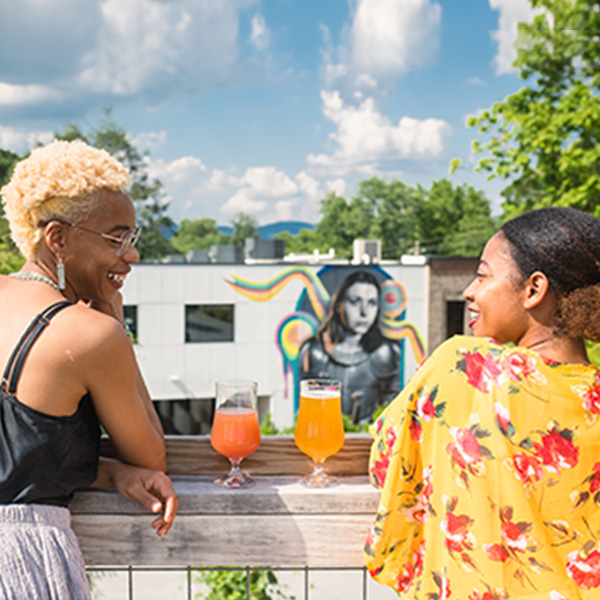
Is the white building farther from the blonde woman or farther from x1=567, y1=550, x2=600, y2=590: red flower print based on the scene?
Result: x1=567, y1=550, x2=600, y2=590: red flower print

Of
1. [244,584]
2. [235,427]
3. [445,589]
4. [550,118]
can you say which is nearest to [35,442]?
[235,427]

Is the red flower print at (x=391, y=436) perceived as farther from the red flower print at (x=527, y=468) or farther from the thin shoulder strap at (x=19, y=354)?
the thin shoulder strap at (x=19, y=354)

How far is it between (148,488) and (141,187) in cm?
4585

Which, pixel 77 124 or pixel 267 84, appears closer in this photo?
pixel 77 124

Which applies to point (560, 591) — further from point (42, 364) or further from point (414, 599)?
point (42, 364)

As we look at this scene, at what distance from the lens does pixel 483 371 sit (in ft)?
4.76

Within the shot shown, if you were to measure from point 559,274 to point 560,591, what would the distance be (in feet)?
2.12

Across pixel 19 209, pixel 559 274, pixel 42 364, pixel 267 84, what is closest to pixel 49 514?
pixel 42 364

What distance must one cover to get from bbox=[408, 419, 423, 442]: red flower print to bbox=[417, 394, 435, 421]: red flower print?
0.9 inches

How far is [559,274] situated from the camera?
1428mm

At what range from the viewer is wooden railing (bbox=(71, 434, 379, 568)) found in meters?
1.73

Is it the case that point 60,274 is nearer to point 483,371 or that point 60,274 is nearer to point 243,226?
point 483,371

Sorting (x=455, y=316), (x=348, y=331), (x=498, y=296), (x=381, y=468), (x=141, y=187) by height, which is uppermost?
(x=141, y=187)

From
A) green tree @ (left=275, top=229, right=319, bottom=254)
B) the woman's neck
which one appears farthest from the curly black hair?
green tree @ (left=275, top=229, right=319, bottom=254)
